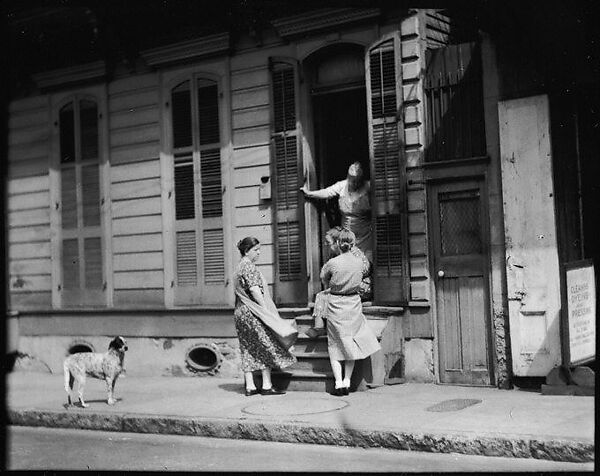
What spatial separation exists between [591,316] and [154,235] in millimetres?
6495

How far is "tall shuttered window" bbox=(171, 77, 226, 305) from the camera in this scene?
1183 centimetres

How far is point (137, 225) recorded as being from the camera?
41.2 feet

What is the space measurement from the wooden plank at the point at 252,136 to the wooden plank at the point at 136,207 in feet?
5.23

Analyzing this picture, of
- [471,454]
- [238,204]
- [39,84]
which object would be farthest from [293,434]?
[39,84]

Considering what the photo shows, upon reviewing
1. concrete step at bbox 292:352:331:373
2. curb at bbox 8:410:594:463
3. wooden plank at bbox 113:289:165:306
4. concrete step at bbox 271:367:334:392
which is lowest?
curb at bbox 8:410:594:463

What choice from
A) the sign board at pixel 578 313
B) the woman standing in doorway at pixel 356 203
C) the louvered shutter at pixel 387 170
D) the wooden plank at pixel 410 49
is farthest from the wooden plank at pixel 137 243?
the sign board at pixel 578 313

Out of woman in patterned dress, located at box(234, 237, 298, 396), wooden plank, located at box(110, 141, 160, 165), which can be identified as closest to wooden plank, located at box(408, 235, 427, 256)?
woman in patterned dress, located at box(234, 237, 298, 396)

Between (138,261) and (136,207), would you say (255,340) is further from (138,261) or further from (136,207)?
(136,207)

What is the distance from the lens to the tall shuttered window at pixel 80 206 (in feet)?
42.9

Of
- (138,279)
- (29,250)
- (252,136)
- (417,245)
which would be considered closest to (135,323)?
(138,279)

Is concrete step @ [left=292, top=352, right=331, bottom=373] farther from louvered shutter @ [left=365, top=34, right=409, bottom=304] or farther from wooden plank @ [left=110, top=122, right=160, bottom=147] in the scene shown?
wooden plank @ [left=110, top=122, right=160, bottom=147]

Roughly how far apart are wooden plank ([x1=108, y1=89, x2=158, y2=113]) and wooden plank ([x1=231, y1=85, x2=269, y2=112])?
144 centimetres

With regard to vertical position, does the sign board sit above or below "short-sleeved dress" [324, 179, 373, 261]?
Answer: below

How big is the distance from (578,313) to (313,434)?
9.15ft
